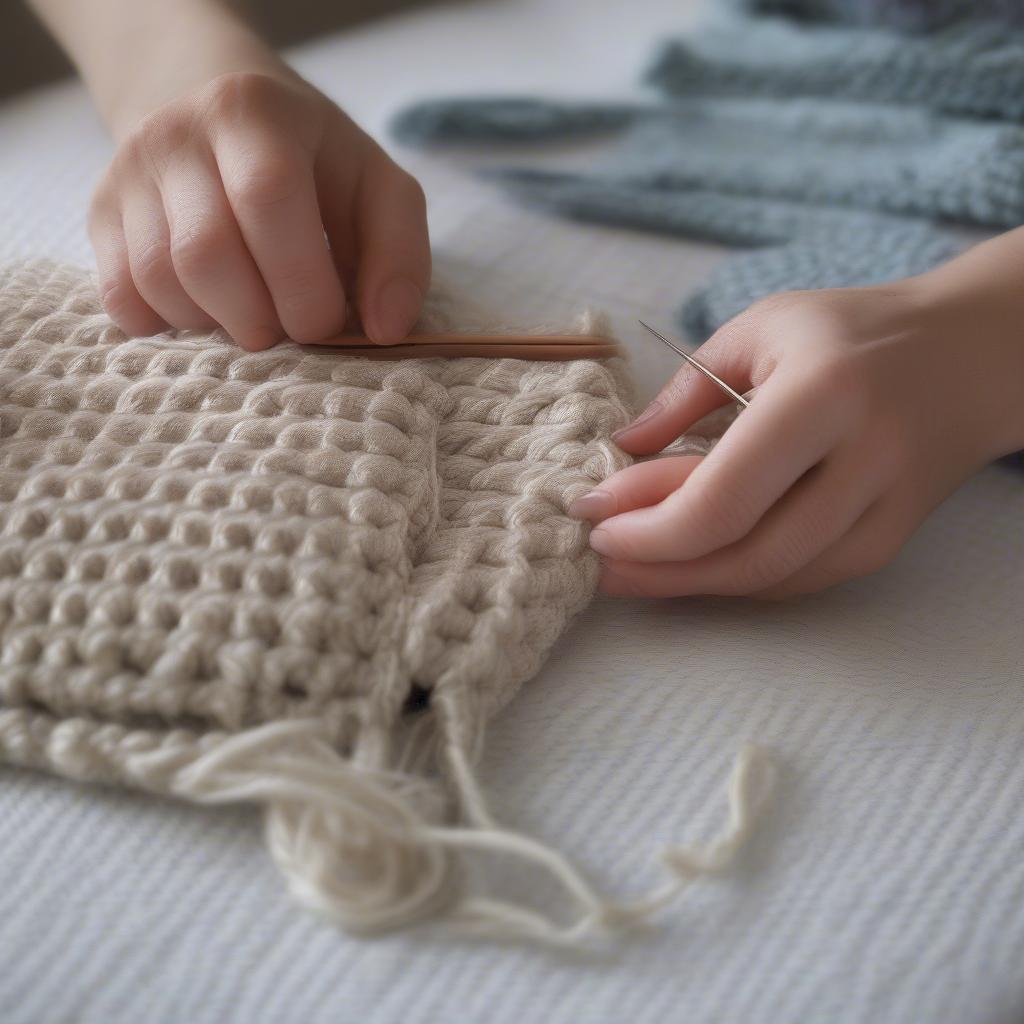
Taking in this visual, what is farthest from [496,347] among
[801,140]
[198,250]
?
[801,140]

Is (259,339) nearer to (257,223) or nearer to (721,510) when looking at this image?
(257,223)

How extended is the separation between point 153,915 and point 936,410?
480 millimetres

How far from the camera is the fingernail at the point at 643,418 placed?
24.9 inches

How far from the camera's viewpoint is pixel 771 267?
81 centimetres

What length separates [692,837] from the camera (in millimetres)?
493

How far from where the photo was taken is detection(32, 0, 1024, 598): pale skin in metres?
0.57

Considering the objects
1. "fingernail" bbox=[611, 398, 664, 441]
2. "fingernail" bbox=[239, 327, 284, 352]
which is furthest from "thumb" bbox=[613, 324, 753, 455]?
"fingernail" bbox=[239, 327, 284, 352]

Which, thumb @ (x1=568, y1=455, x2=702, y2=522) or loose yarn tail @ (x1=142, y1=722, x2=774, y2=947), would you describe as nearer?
loose yarn tail @ (x1=142, y1=722, x2=774, y2=947)

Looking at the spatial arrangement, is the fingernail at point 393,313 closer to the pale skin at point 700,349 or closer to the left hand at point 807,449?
the pale skin at point 700,349

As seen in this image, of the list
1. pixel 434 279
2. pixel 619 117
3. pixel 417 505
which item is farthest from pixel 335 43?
pixel 417 505

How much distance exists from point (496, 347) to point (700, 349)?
12 cm

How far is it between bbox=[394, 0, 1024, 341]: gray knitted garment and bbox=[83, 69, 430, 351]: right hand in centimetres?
24

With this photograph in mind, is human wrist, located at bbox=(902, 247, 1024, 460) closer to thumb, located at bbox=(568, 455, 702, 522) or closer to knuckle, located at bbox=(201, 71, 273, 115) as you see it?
thumb, located at bbox=(568, 455, 702, 522)

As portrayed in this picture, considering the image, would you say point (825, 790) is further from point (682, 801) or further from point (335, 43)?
point (335, 43)
